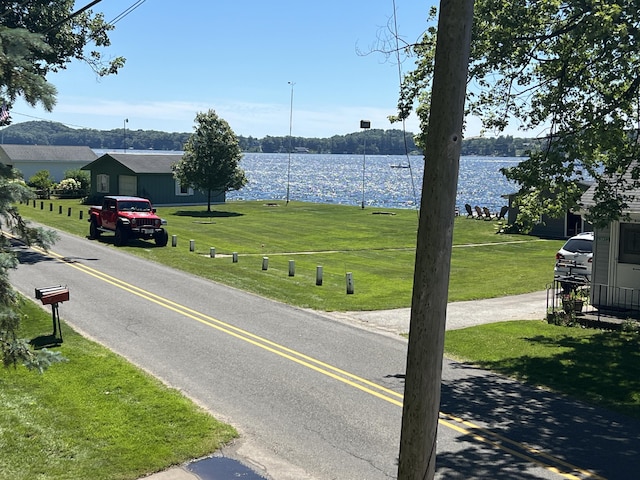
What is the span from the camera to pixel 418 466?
5867 millimetres

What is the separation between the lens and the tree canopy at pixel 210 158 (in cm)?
5669

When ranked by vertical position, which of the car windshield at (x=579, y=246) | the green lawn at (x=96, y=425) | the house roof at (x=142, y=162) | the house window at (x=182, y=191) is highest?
the house roof at (x=142, y=162)

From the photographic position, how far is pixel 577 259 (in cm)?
2536

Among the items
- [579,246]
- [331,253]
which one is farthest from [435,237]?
[331,253]

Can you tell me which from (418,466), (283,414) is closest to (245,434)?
(283,414)

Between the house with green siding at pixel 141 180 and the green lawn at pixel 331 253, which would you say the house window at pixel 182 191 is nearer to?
the house with green siding at pixel 141 180

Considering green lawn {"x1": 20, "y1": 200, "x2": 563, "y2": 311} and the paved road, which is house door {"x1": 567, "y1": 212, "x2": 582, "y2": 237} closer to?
green lawn {"x1": 20, "y1": 200, "x2": 563, "y2": 311}

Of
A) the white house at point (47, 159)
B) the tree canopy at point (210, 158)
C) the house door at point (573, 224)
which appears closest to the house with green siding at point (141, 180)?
the tree canopy at point (210, 158)

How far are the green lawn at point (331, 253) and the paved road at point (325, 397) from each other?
13.0 ft

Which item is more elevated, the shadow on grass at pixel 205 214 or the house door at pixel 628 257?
the house door at pixel 628 257

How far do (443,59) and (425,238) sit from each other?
1468 mm

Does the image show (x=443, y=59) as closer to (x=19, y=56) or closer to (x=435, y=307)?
(x=435, y=307)

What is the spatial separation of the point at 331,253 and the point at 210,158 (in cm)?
2462

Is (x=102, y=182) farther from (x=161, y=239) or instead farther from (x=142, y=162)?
(x=161, y=239)
